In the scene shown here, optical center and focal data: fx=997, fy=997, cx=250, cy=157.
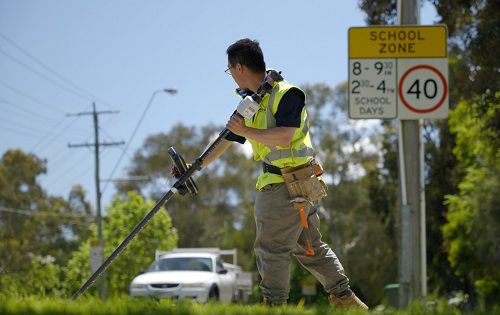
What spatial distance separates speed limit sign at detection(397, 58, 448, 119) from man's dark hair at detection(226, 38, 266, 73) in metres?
4.98

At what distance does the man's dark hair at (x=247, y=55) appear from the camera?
606 cm

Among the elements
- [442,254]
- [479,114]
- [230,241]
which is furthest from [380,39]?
[230,241]

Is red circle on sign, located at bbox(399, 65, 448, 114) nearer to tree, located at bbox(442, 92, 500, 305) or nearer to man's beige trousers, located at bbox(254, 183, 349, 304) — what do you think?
man's beige trousers, located at bbox(254, 183, 349, 304)

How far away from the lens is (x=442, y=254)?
42.1m

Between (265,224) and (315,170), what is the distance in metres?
0.48

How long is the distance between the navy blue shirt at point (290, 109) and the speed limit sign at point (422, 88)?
5115 millimetres

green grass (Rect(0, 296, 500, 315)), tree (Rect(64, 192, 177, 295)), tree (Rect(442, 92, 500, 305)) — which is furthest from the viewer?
tree (Rect(64, 192, 177, 295))

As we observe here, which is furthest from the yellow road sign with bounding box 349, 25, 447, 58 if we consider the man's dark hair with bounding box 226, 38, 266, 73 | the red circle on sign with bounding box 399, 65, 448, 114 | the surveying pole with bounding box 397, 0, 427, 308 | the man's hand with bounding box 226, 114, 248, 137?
the man's hand with bounding box 226, 114, 248, 137

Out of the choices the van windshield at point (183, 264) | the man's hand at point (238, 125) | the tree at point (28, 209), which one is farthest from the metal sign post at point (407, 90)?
the tree at point (28, 209)

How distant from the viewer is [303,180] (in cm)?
583

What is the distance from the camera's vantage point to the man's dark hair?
19.9 ft

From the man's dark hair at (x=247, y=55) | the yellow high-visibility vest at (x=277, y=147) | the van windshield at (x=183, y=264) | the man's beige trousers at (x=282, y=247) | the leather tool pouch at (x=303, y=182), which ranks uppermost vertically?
the man's dark hair at (x=247, y=55)

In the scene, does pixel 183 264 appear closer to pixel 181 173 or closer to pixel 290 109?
pixel 181 173

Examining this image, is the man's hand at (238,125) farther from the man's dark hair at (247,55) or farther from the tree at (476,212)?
the tree at (476,212)
